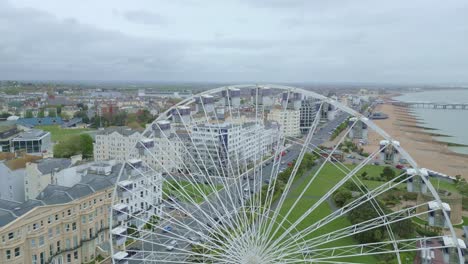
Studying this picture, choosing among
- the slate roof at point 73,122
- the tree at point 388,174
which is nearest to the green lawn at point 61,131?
the slate roof at point 73,122

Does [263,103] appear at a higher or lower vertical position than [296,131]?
higher

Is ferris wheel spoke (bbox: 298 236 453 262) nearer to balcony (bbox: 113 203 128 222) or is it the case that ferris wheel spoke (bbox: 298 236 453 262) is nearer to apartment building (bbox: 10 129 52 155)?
balcony (bbox: 113 203 128 222)

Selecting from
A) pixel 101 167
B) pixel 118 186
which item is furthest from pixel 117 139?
pixel 118 186

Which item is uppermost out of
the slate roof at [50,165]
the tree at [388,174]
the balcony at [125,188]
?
the balcony at [125,188]

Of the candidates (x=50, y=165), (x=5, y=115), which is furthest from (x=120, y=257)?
(x=5, y=115)

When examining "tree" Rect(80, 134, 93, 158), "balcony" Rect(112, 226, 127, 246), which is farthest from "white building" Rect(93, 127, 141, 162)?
"balcony" Rect(112, 226, 127, 246)

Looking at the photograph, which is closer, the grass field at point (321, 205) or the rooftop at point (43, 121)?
the grass field at point (321, 205)

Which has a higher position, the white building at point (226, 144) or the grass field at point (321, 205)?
the white building at point (226, 144)

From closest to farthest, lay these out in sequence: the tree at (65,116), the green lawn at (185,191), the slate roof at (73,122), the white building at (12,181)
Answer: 1. the green lawn at (185,191)
2. the white building at (12,181)
3. the slate roof at (73,122)
4. the tree at (65,116)

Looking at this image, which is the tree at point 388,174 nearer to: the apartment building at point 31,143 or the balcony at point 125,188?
the balcony at point 125,188

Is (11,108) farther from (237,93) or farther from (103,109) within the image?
(237,93)

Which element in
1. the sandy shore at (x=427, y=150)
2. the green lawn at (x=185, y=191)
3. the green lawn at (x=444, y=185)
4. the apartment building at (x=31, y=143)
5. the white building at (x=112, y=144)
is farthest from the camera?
the sandy shore at (x=427, y=150)
